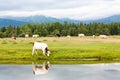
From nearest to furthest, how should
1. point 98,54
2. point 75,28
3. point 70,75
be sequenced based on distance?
point 70,75
point 98,54
point 75,28

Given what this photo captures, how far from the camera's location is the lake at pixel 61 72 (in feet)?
106

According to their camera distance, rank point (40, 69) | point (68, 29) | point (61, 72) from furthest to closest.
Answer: point (68, 29), point (40, 69), point (61, 72)

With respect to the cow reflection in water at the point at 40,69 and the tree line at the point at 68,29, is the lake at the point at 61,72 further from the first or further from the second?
the tree line at the point at 68,29

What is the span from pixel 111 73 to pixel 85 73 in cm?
261

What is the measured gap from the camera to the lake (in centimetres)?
3219

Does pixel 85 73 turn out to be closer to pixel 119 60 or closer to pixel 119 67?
pixel 119 67

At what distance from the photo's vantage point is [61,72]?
35562mm

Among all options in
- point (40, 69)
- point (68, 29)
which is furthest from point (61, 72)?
point (68, 29)

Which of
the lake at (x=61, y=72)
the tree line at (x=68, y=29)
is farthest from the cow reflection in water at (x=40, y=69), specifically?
the tree line at (x=68, y=29)

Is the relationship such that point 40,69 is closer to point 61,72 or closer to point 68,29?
point 61,72

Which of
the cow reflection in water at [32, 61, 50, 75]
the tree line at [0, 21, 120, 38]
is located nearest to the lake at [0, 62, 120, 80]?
the cow reflection in water at [32, 61, 50, 75]

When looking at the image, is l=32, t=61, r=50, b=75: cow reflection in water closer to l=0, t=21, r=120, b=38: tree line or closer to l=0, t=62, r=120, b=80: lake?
l=0, t=62, r=120, b=80: lake

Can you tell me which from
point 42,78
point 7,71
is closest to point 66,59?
point 7,71

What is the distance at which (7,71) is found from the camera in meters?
37.0
